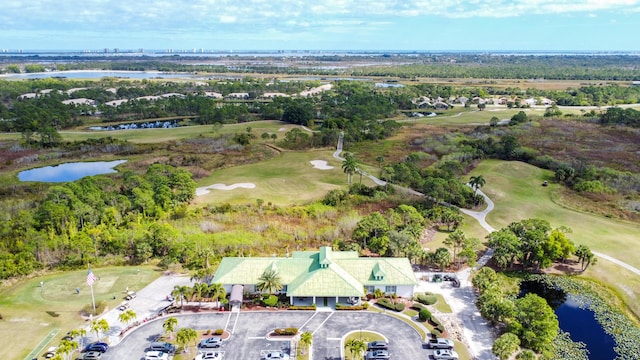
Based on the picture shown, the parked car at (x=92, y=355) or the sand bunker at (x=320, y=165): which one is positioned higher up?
the sand bunker at (x=320, y=165)

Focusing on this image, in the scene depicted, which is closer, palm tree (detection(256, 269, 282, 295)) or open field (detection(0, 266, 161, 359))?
open field (detection(0, 266, 161, 359))

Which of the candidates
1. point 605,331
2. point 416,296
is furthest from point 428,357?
point 605,331

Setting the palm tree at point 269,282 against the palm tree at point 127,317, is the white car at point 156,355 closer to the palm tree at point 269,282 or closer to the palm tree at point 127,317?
the palm tree at point 127,317

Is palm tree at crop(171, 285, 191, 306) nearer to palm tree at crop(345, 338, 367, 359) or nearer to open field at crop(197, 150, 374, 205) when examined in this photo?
palm tree at crop(345, 338, 367, 359)

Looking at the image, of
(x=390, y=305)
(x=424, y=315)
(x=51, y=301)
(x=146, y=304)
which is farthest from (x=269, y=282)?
(x=51, y=301)

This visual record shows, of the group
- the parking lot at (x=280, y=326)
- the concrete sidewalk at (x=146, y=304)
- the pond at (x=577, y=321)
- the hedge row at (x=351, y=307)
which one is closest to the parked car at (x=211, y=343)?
the parking lot at (x=280, y=326)

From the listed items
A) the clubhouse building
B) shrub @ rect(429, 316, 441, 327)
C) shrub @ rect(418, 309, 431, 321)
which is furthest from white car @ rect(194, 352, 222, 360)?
shrub @ rect(429, 316, 441, 327)
